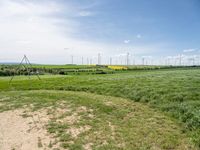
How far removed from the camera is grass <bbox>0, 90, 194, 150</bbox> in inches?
306

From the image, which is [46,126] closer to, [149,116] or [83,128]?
[83,128]

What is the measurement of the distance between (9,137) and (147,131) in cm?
565

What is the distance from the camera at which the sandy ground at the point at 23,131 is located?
7.65m

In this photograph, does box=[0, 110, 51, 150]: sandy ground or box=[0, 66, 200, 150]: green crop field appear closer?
box=[0, 110, 51, 150]: sandy ground

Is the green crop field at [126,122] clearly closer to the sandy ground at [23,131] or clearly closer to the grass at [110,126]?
the grass at [110,126]

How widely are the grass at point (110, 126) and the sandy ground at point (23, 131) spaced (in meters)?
0.31

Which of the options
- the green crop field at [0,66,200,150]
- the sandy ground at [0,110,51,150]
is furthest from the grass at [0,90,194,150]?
the sandy ground at [0,110,51,150]

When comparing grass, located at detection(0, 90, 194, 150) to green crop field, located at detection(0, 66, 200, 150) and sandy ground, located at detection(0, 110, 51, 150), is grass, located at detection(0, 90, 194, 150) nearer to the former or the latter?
green crop field, located at detection(0, 66, 200, 150)

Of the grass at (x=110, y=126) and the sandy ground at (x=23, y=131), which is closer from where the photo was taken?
the sandy ground at (x=23, y=131)

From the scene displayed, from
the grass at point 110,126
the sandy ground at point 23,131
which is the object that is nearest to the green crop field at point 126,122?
the grass at point 110,126

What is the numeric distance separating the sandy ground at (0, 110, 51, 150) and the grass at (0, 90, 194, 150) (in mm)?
306

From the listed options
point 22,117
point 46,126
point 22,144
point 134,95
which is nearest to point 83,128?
point 46,126

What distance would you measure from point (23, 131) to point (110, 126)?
3790 mm

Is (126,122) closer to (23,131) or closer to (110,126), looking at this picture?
(110,126)
